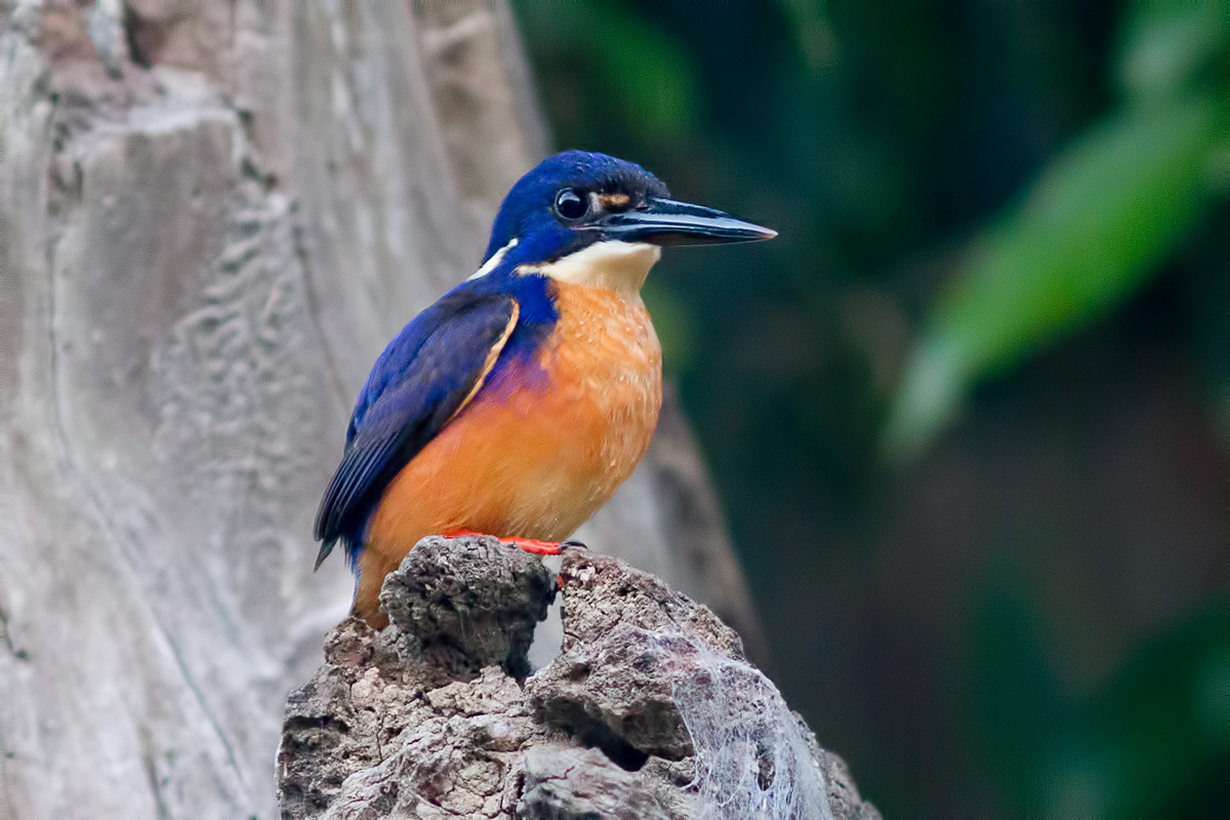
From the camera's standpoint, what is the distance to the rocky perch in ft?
6.95

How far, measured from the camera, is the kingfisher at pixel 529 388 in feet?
9.39

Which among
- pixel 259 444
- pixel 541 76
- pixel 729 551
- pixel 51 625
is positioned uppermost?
pixel 541 76

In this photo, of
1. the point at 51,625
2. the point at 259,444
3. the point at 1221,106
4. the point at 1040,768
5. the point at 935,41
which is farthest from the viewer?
the point at 935,41

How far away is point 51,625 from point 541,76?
3516 mm

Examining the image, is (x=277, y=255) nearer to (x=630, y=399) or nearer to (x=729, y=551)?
(x=630, y=399)

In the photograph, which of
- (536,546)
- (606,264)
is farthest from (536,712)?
(606,264)

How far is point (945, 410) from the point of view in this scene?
201 inches

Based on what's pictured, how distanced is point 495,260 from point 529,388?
24.6 inches

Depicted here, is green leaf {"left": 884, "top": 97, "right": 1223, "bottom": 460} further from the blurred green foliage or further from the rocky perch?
the rocky perch

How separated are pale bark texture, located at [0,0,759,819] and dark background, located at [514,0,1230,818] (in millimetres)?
1585

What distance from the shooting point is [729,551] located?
4656 millimetres

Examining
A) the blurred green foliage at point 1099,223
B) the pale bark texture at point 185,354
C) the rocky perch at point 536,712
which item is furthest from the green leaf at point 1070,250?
the rocky perch at point 536,712

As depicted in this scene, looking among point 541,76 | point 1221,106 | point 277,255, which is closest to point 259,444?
point 277,255

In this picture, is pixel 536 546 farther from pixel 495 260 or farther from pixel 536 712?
pixel 495 260
